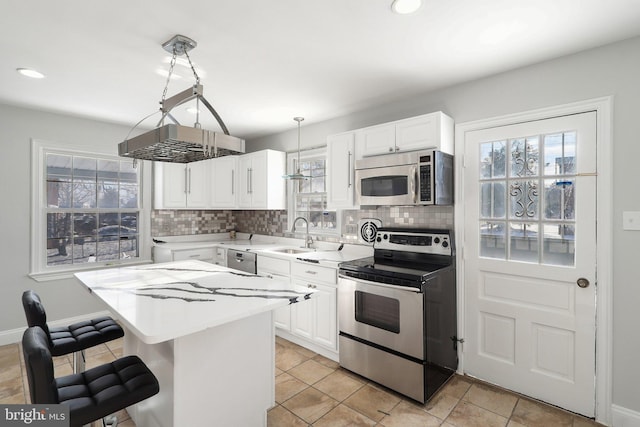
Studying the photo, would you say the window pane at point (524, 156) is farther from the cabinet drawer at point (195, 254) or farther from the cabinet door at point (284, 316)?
the cabinet drawer at point (195, 254)

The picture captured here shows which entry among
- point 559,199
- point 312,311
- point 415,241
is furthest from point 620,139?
point 312,311

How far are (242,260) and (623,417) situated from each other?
347 cm

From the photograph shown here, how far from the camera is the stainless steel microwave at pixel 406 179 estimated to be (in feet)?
8.34

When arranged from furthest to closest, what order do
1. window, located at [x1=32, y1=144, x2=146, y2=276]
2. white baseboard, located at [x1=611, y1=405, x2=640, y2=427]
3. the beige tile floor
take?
1. window, located at [x1=32, y1=144, x2=146, y2=276]
2. the beige tile floor
3. white baseboard, located at [x1=611, y1=405, x2=640, y2=427]

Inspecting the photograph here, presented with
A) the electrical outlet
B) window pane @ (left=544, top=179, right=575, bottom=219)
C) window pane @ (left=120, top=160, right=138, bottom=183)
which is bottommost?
the electrical outlet

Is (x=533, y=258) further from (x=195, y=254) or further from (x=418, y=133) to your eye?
(x=195, y=254)

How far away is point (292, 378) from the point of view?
8.91 feet

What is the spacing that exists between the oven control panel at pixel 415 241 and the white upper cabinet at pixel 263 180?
158 cm

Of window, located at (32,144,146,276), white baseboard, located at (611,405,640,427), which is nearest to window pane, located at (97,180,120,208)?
window, located at (32,144,146,276)

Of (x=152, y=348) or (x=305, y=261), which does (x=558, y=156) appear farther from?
(x=152, y=348)

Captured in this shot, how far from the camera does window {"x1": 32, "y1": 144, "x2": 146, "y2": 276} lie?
3.55m

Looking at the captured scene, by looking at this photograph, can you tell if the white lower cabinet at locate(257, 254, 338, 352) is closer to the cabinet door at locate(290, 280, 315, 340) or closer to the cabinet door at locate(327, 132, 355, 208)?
the cabinet door at locate(290, 280, 315, 340)

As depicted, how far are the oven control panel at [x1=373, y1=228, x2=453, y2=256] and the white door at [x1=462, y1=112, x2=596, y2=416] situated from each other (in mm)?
180

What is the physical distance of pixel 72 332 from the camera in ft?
6.59
